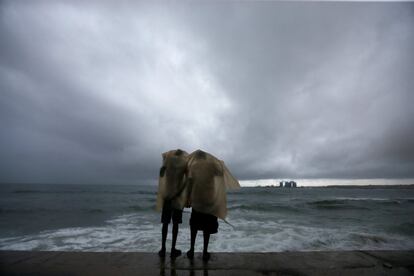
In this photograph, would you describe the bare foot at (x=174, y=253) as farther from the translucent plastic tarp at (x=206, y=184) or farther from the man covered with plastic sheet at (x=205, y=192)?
the translucent plastic tarp at (x=206, y=184)

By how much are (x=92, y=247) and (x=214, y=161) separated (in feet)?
17.9

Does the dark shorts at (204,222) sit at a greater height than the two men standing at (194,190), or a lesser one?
lesser

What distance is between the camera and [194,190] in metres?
4.01

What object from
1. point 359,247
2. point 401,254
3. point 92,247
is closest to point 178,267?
point 401,254

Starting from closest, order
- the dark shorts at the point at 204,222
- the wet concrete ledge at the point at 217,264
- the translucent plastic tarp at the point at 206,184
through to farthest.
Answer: the wet concrete ledge at the point at 217,264, the translucent plastic tarp at the point at 206,184, the dark shorts at the point at 204,222

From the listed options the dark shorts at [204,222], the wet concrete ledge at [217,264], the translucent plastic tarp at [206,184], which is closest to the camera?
the wet concrete ledge at [217,264]

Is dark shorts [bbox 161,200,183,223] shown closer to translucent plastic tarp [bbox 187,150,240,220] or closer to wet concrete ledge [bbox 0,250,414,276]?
translucent plastic tarp [bbox 187,150,240,220]

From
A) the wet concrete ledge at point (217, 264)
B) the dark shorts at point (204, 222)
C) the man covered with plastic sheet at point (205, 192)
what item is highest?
the man covered with plastic sheet at point (205, 192)

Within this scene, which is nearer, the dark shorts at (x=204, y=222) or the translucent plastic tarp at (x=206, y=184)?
the translucent plastic tarp at (x=206, y=184)

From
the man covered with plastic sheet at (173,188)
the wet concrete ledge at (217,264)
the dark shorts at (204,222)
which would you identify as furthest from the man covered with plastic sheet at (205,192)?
the wet concrete ledge at (217,264)

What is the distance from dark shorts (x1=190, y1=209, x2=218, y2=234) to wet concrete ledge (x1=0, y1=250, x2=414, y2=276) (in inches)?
17.0

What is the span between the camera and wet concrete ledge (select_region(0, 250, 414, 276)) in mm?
3396

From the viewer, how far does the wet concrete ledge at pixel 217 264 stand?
3.40 m

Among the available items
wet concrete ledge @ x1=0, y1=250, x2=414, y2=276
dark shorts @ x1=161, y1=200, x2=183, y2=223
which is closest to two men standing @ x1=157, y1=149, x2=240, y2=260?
dark shorts @ x1=161, y1=200, x2=183, y2=223
